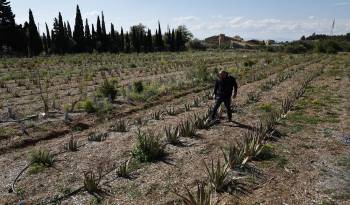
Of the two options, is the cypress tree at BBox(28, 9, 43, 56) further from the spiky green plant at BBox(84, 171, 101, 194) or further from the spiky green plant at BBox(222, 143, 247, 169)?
the spiky green plant at BBox(222, 143, 247, 169)

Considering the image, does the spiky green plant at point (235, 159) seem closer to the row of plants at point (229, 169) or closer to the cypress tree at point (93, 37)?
the row of plants at point (229, 169)

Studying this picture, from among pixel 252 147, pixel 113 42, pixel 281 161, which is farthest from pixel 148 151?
pixel 113 42

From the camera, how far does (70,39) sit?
60.0 metres

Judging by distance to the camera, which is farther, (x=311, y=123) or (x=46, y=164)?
(x=311, y=123)


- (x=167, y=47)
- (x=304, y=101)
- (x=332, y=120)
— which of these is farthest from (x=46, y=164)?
(x=167, y=47)

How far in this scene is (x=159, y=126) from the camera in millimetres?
11602

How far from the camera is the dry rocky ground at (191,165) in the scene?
261 inches

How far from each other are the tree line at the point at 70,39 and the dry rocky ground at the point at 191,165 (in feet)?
112

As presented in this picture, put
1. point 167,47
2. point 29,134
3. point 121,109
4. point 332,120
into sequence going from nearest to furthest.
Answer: point 29,134
point 332,120
point 121,109
point 167,47

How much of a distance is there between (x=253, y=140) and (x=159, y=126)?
3.93 meters

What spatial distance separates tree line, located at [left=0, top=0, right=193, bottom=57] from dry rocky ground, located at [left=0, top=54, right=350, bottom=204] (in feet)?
112

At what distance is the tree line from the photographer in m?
50.6

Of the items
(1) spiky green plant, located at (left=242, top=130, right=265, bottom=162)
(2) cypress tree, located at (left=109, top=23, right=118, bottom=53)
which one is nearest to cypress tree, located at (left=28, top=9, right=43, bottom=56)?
(2) cypress tree, located at (left=109, top=23, right=118, bottom=53)

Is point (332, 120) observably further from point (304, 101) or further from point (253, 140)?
point (253, 140)
